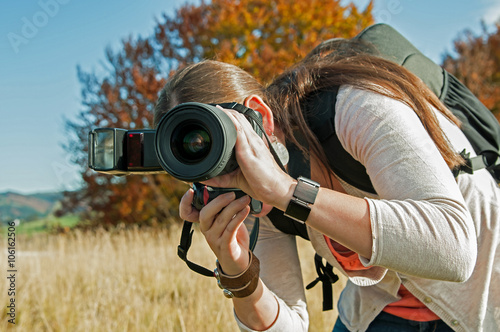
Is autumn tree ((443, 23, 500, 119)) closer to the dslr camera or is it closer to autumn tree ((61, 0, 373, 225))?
autumn tree ((61, 0, 373, 225))

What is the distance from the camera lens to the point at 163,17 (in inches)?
427

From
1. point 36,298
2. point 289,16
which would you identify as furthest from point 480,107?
point 289,16

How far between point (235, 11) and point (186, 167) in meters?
10.2

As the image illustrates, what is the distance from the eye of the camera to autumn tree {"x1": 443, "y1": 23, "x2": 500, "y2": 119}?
13.2 meters

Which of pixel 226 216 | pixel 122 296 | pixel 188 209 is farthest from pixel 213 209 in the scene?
pixel 122 296

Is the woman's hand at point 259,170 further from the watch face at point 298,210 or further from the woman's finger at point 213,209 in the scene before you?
the woman's finger at point 213,209

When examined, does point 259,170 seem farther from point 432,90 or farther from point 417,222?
point 432,90

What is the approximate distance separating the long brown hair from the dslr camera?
0.21 m

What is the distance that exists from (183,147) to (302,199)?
35 cm

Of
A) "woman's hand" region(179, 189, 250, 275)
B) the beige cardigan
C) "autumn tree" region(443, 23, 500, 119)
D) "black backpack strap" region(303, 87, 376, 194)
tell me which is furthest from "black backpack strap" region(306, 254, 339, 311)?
"autumn tree" region(443, 23, 500, 119)

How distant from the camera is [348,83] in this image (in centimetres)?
126

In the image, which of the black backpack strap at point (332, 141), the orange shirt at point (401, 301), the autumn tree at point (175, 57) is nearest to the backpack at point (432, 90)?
the black backpack strap at point (332, 141)

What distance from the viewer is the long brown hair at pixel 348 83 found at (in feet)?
3.94

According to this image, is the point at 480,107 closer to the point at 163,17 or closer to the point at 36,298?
the point at 36,298
